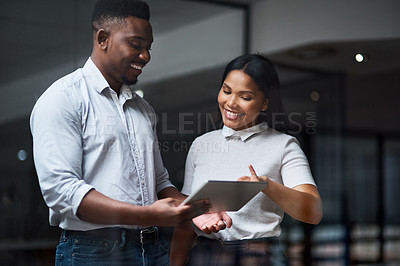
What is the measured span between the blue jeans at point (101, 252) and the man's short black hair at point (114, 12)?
2.83 feet

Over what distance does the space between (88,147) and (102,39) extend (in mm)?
476

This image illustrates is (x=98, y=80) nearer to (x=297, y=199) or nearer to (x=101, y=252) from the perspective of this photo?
(x=101, y=252)

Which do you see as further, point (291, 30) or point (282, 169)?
point (291, 30)

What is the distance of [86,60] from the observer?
89.7 inches

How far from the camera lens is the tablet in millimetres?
1973

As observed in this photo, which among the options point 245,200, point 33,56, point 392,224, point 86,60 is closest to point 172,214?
point 245,200

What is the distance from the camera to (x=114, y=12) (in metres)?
2.29

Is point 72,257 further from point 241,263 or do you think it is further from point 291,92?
point 291,92

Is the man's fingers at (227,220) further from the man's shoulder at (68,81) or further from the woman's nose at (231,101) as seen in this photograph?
the man's shoulder at (68,81)

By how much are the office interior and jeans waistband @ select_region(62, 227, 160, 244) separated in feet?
0.86

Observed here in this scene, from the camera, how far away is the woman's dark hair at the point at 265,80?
245 centimetres

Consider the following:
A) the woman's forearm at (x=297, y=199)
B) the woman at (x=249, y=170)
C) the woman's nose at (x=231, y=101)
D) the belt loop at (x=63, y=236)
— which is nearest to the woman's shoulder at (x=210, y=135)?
the woman at (x=249, y=170)

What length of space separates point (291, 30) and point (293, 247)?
1145 mm

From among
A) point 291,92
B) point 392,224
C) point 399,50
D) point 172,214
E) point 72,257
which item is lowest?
point 392,224
